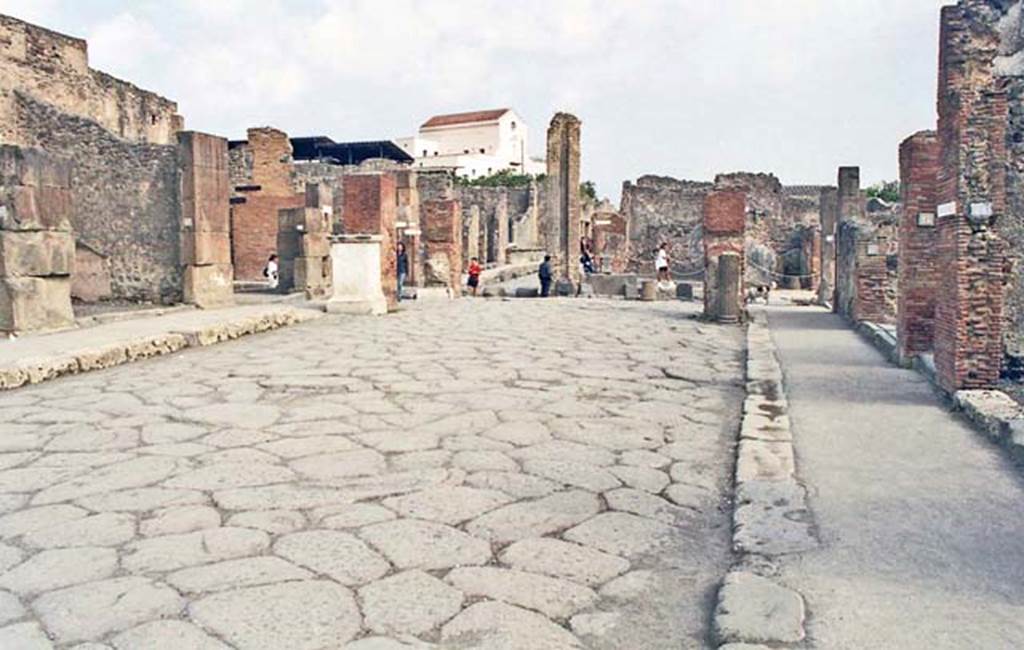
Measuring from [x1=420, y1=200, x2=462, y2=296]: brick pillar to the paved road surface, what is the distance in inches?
393

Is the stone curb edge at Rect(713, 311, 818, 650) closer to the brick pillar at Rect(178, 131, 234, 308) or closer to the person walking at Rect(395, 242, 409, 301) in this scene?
the brick pillar at Rect(178, 131, 234, 308)

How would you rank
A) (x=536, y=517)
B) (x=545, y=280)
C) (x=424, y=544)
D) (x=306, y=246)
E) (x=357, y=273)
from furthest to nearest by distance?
1. (x=545, y=280)
2. (x=306, y=246)
3. (x=357, y=273)
4. (x=536, y=517)
5. (x=424, y=544)

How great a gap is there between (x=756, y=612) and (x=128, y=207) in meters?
11.8

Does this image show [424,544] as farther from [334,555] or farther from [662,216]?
[662,216]

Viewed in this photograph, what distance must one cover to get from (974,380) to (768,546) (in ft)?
10.3

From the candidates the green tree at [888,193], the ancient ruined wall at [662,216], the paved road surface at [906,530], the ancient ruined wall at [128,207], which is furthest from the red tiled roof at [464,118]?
the paved road surface at [906,530]

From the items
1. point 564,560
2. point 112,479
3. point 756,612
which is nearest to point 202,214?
point 112,479

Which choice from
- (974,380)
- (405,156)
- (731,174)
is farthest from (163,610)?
(405,156)

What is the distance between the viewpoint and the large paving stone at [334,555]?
8.32 feet

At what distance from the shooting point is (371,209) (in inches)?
434

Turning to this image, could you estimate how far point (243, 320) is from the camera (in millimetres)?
8812

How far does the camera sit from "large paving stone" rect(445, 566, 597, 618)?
235 cm

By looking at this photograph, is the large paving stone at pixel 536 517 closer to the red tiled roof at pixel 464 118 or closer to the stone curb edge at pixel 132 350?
the stone curb edge at pixel 132 350

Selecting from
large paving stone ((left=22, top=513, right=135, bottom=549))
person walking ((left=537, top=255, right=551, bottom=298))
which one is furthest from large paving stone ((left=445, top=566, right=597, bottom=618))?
person walking ((left=537, top=255, right=551, bottom=298))
